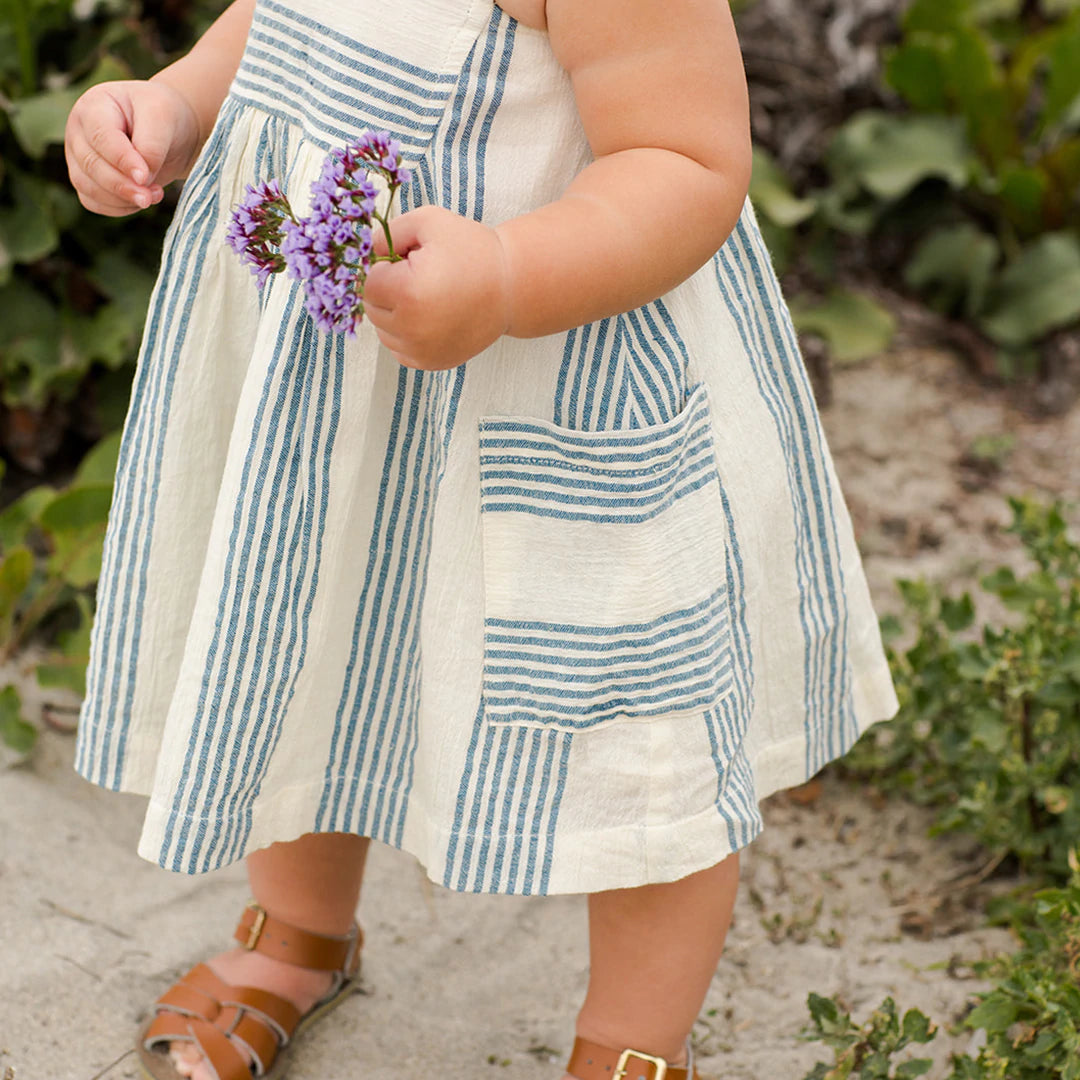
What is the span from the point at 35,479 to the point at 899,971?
1629 mm

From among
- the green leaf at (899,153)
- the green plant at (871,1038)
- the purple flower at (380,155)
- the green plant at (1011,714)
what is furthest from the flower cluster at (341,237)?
the green leaf at (899,153)

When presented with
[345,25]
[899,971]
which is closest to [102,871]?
[899,971]

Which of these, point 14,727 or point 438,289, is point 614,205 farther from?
point 14,727

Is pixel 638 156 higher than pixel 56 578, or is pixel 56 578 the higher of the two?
pixel 638 156

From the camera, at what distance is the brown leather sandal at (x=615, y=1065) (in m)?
1.19

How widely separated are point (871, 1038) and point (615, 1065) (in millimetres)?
257

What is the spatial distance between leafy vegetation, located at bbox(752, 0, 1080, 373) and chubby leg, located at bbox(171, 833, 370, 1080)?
1908 mm


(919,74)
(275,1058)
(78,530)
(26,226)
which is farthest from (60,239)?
(919,74)

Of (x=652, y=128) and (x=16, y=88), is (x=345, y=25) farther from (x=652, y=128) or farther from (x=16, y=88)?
(x=16, y=88)

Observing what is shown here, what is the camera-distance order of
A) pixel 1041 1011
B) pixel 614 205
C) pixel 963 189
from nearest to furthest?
pixel 614 205 → pixel 1041 1011 → pixel 963 189

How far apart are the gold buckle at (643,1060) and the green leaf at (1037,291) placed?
2176mm

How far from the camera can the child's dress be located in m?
1.00

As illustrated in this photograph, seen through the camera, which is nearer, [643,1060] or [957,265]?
[643,1060]

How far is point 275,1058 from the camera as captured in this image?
4.42 feet
